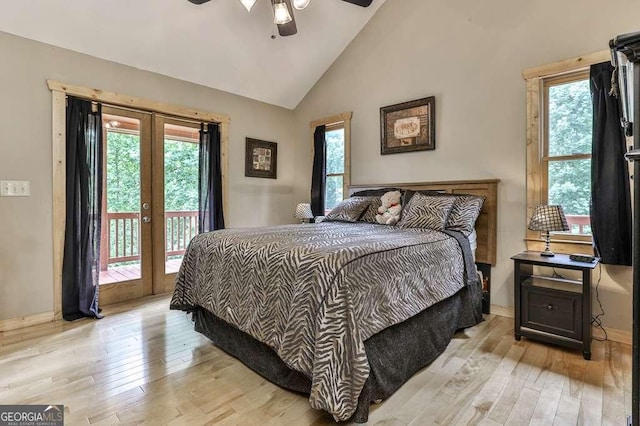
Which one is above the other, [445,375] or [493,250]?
[493,250]

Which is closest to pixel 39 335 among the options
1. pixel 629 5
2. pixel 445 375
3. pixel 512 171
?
pixel 445 375

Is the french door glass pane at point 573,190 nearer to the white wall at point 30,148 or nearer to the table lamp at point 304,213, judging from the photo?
the table lamp at point 304,213

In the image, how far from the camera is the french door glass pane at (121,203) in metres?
3.29

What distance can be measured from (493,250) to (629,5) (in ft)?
7.08

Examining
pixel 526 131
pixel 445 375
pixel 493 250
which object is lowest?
pixel 445 375

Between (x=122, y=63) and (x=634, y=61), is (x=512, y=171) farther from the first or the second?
(x=122, y=63)

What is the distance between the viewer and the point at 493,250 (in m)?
Result: 3.07

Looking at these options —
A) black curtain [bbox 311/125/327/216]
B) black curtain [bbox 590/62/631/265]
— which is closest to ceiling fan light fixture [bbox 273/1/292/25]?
black curtain [bbox 311/125/327/216]

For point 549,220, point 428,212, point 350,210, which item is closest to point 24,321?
point 350,210

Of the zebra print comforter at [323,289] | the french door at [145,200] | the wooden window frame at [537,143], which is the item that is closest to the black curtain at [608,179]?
the wooden window frame at [537,143]

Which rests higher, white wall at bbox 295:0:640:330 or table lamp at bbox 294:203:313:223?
white wall at bbox 295:0:640:330

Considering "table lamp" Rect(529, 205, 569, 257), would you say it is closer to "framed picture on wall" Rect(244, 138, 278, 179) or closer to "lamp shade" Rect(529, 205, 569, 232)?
"lamp shade" Rect(529, 205, 569, 232)

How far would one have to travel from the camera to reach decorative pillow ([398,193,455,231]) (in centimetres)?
280

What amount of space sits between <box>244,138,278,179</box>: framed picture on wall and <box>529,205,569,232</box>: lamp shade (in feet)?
10.9
